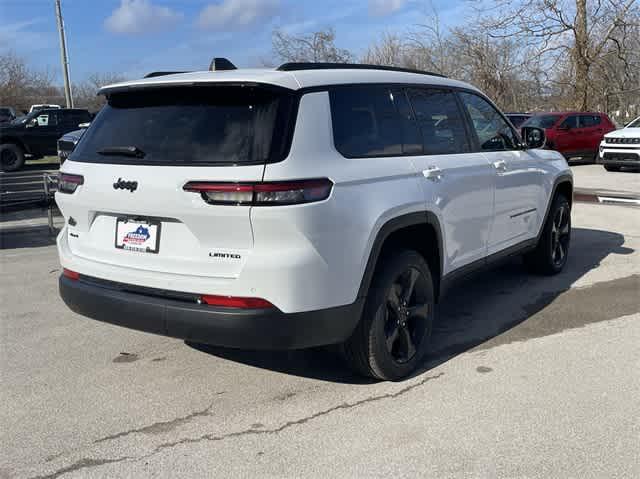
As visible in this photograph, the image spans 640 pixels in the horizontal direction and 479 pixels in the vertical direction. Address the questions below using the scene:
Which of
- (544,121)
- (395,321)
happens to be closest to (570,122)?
(544,121)

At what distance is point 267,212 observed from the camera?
2906mm

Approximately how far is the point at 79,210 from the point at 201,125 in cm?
94

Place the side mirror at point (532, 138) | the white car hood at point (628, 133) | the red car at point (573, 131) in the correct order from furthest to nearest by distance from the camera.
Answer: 1. the red car at point (573, 131)
2. the white car hood at point (628, 133)
3. the side mirror at point (532, 138)

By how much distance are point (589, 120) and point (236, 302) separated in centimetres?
1911

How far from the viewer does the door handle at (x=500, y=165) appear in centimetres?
472

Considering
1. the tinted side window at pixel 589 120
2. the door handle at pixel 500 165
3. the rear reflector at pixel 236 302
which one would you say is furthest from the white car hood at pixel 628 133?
the rear reflector at pixel 236 302

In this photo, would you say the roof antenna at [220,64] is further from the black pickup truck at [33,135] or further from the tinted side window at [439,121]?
the black pickup truck at [33,135]

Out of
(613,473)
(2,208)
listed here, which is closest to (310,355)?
(613,473)

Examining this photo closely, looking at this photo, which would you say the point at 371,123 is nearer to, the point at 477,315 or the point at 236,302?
the point at 236,302

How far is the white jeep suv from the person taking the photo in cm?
298

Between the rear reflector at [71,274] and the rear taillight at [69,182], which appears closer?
the rear taillight at [69,182]

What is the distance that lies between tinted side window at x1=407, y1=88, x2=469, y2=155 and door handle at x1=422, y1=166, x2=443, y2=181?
0.41ft

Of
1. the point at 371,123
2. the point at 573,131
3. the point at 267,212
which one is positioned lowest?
the point at 573,131

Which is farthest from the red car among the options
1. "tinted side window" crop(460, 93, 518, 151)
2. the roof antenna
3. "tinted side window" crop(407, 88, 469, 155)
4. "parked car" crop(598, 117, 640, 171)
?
the roof antenna
